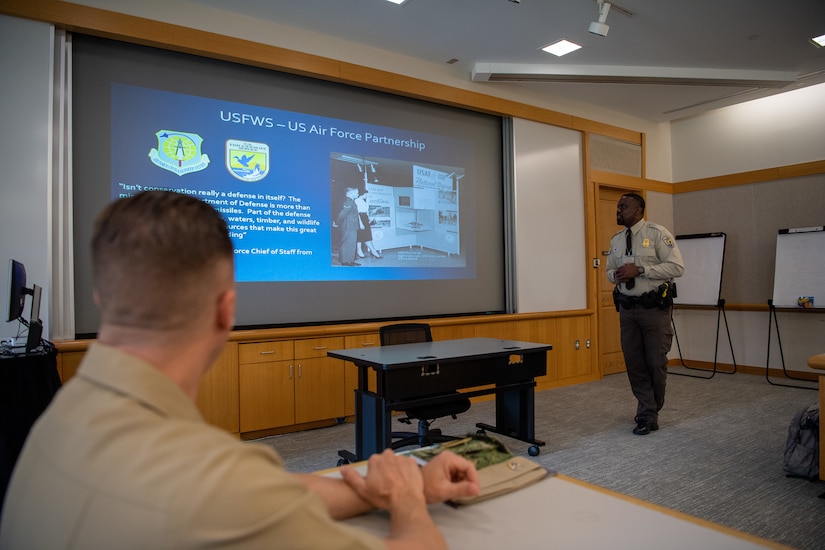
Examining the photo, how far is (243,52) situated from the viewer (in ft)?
13.5

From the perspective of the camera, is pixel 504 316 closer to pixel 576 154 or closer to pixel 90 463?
pixel 576 154

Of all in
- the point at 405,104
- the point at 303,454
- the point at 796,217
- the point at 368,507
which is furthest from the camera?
the point at 796,217

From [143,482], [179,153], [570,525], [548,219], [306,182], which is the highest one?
[179,153]

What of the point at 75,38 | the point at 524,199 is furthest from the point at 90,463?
the point at 524,199

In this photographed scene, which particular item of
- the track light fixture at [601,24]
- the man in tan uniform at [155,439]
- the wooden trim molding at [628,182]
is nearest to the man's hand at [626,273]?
the track light fixture at [601,24]

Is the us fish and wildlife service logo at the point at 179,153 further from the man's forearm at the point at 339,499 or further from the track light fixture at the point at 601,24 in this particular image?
the man's forearm at the point at 339,499

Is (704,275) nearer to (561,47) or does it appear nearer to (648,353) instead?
(648,353)

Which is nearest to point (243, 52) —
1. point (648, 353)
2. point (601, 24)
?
point (601, 24)

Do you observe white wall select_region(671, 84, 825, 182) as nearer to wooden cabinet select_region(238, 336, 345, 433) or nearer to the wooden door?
the wooden door

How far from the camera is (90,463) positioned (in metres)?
0.55

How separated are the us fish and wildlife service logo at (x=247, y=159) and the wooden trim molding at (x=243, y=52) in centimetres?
65

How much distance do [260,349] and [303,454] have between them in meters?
0.88

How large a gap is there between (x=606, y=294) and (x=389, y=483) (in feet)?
20.7

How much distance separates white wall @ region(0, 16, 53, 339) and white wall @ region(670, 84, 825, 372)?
731 centimetres
